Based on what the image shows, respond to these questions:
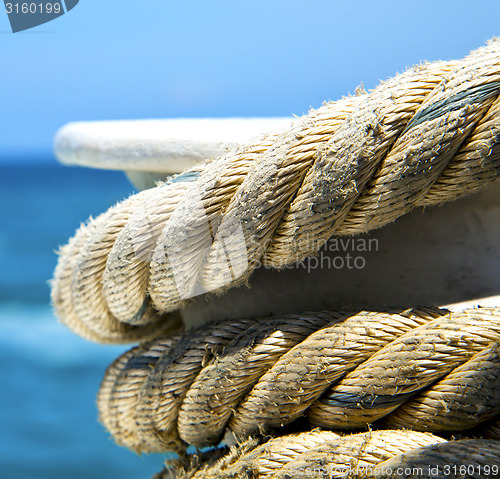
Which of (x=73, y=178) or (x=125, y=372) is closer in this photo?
(x=125, y=372)

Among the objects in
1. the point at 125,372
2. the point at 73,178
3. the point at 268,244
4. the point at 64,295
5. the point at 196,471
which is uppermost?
the point at 268,244

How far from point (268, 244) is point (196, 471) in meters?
0.37

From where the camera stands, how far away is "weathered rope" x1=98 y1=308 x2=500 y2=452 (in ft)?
2.08

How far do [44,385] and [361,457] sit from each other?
4499 mm

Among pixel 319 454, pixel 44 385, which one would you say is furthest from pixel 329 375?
pixel 44 385

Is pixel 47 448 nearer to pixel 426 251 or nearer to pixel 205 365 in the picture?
pixel 205 365

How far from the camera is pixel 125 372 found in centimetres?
89

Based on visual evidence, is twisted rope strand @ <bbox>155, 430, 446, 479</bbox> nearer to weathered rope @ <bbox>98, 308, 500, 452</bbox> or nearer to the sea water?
weathered rope @ <bbox>98, 308, 500, 452</bbox>

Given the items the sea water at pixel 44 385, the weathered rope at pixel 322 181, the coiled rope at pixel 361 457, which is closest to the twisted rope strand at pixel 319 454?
the coiled rope at pixel 361 457

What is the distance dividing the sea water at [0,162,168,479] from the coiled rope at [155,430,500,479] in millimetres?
415

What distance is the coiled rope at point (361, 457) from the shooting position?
59 centimetres

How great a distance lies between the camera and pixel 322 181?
649 millimetres

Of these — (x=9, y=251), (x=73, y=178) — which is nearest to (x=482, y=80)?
(x=9, y=251)

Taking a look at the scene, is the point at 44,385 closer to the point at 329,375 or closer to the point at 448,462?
the point at 329,375
